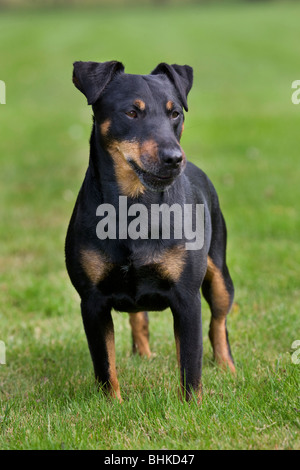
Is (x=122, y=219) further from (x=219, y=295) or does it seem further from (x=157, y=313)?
(x=157, y=313)

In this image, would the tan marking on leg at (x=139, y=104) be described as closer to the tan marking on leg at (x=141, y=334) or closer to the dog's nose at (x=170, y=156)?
the dog's nose at (x=170, y=156)

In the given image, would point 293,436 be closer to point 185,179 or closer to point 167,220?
point 167,220

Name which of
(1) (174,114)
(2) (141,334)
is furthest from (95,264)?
(2) (141,334)

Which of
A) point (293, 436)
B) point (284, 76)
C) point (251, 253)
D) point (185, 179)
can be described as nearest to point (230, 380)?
point (293, 436)

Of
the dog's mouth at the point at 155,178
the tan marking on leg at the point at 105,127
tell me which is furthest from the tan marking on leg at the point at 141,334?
the tan marking on leg at the point at 105,127

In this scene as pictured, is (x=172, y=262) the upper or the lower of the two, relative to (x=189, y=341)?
upper

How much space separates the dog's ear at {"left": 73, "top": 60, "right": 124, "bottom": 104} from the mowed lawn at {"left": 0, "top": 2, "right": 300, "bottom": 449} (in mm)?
1595

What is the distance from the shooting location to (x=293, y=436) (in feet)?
9.92

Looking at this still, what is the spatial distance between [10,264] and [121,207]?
3494mm

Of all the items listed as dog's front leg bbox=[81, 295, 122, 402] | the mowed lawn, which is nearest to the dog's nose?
dog's front leg bbox=[81, 295, 122, 402]

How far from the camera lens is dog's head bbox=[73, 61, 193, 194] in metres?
3.32

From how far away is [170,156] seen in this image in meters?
3.25

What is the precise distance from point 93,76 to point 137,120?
1.29 feet
